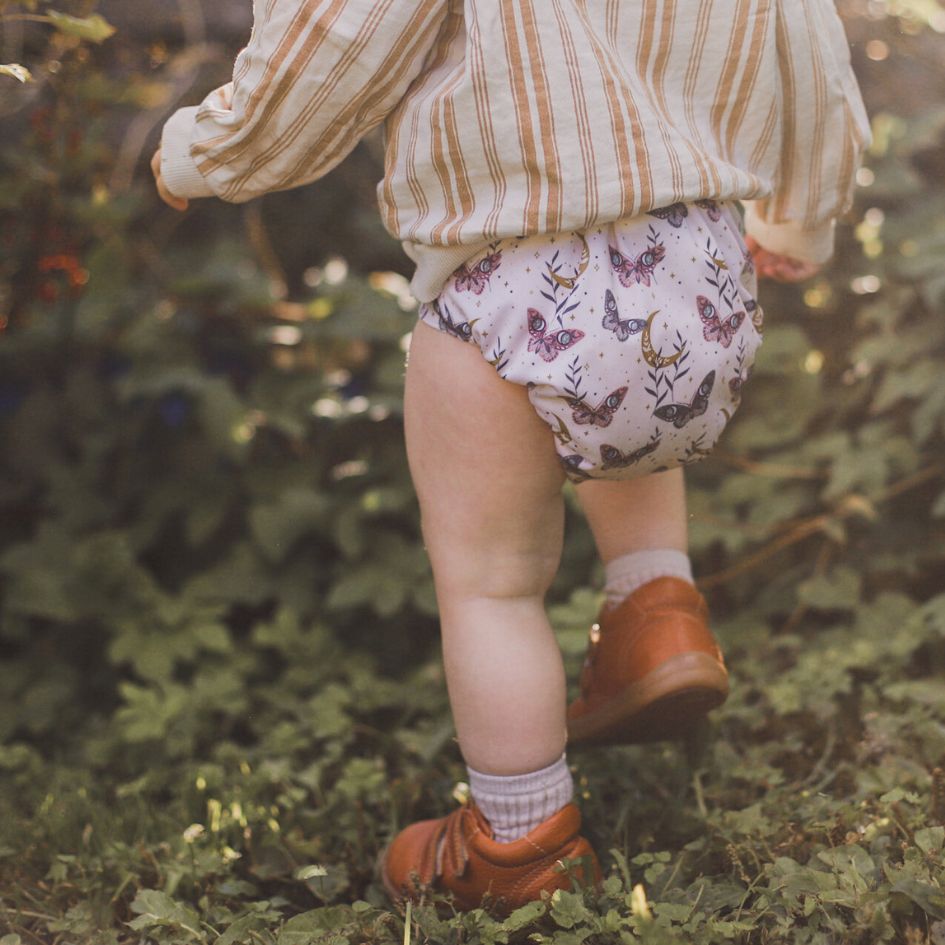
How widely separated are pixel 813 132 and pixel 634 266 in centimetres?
34

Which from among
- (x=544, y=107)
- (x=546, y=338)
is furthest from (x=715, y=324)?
(x=544, y=107)

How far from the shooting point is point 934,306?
2.15 m

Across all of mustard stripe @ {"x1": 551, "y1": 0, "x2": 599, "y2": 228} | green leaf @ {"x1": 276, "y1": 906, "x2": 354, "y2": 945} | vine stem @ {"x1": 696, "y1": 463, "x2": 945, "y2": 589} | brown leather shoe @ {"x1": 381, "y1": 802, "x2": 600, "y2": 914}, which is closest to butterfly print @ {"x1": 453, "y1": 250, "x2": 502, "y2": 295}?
mustard stripe @ {"x1": 551, "y1": 0, "x2": 599, "y2": 228}

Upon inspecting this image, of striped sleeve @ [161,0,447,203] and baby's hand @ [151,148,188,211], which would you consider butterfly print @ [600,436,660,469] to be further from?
baby's hand @ [151,148,188,211]

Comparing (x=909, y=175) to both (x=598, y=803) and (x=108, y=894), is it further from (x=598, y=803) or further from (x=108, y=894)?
(x=108, y=894)

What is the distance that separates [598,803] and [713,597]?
2.69 ft

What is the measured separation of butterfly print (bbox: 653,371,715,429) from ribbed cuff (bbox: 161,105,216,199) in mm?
596

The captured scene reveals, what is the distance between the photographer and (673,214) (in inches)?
50.1

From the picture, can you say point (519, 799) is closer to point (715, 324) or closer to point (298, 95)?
point (715, 324)

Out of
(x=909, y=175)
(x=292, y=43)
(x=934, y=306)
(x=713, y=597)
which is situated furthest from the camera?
(x=909, y=175)

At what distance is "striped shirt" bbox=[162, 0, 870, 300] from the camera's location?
1.19m

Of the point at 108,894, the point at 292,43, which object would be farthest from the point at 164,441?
the point at 292,43

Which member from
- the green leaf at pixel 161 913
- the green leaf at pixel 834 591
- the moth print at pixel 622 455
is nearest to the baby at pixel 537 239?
the moth print at pixel 622 455

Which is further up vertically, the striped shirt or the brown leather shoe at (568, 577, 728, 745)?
the striped shirt
